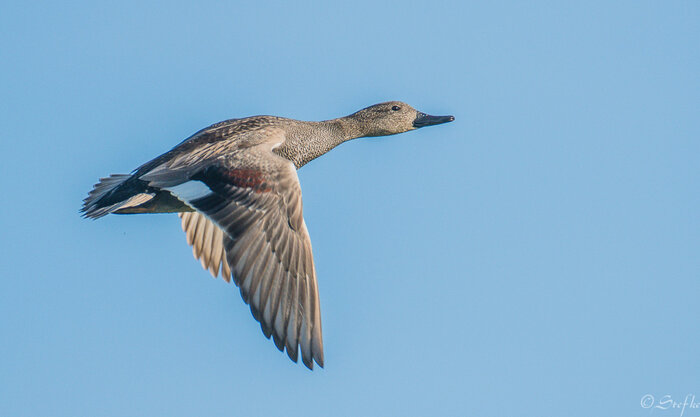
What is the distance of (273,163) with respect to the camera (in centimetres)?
866

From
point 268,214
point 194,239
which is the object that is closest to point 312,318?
point 268,214

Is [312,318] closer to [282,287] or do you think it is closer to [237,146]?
[282,287]

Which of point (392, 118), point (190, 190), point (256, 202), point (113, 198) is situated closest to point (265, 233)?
point (256, 202)

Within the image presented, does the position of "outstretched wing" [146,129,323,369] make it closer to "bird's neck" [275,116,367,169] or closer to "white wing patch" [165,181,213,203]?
"white wing patch" [165,181,213,203]

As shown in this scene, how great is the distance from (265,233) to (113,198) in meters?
2.08

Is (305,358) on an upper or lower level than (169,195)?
lower

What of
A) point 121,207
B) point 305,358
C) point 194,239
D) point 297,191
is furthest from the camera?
Result: point 194,239

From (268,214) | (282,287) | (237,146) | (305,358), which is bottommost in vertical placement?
(305,358)

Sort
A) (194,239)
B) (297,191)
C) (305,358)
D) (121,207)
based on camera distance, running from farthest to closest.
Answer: (194,239)
(121,207)
(297,191)
(305,358)

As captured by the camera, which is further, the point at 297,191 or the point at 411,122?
the point at 411,122

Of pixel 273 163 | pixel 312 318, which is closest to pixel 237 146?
pixel 273 163

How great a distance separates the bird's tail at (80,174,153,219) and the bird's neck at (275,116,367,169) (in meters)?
1.44

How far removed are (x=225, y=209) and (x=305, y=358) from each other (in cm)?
148

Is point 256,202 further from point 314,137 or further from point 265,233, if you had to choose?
point 314,137
